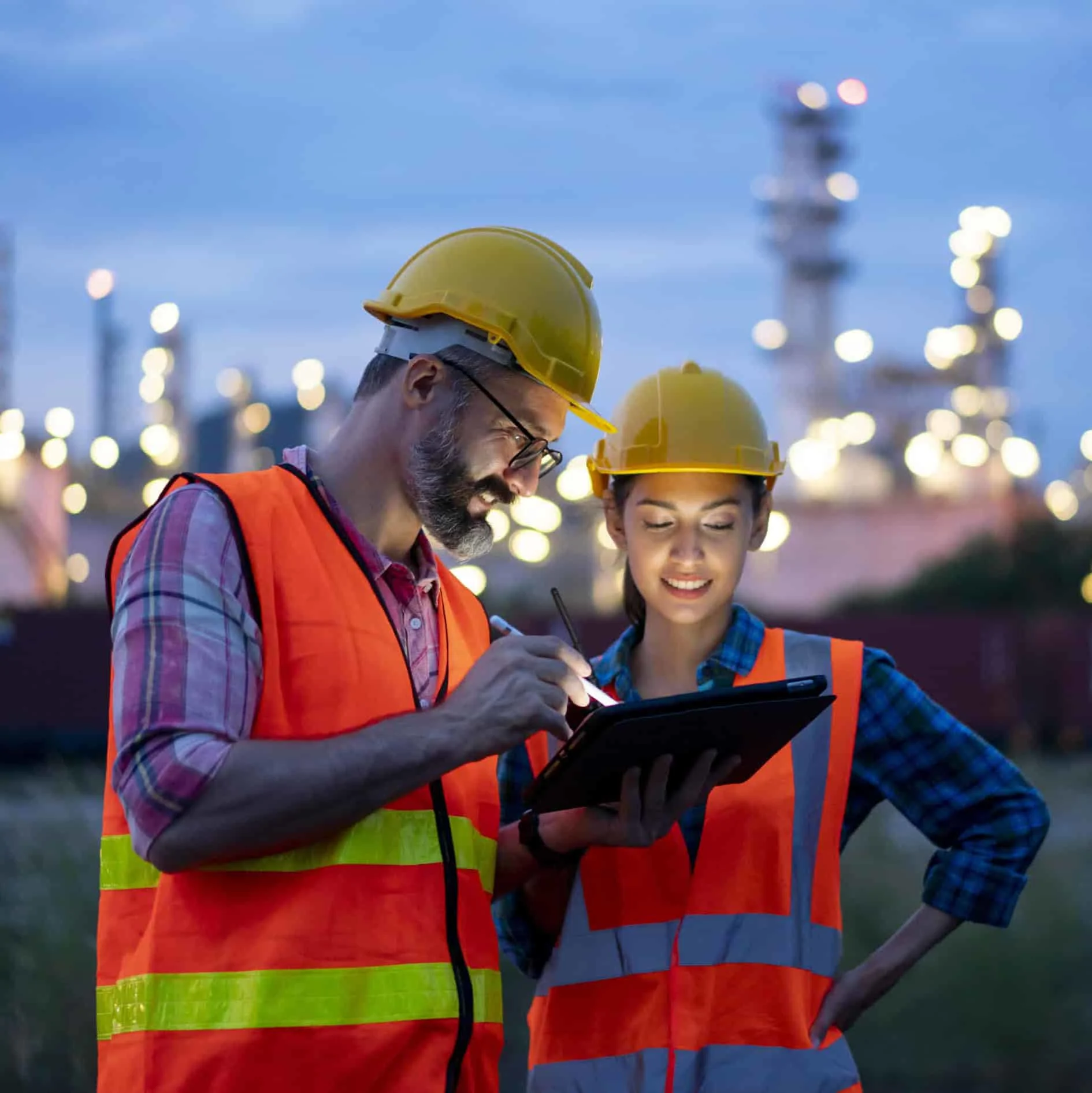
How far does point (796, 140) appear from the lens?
50500 mm

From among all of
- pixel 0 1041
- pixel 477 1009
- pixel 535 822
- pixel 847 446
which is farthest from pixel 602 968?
pixel 847 446

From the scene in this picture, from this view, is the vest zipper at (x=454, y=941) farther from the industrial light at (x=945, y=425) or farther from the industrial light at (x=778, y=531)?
the industrial light at (x=945, y=425)

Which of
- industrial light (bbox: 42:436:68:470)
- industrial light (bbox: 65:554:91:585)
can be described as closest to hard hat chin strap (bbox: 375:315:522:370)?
industrial light (bbox: 42:436:68:470)

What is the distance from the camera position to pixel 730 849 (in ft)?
9.95

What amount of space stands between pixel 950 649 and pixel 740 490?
2124cm

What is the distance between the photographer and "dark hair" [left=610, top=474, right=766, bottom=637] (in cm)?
343

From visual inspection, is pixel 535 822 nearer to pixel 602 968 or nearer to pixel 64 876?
pixel 602 968

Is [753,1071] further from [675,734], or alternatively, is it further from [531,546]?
[531,546]

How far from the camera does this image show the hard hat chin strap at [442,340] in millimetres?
2752

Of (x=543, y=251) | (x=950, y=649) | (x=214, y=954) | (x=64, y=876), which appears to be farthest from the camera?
(x=950, y=649)

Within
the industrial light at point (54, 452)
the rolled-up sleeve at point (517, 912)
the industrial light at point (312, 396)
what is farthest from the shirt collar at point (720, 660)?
the industrial light at point (312, 396)

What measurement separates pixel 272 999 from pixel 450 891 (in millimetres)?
347

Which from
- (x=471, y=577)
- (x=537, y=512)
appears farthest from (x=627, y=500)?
(x=471, y=577)

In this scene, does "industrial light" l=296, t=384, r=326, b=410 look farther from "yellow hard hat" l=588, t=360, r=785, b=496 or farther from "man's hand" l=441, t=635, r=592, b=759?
"man's hand" l=441, t=635, r=592, b=759
